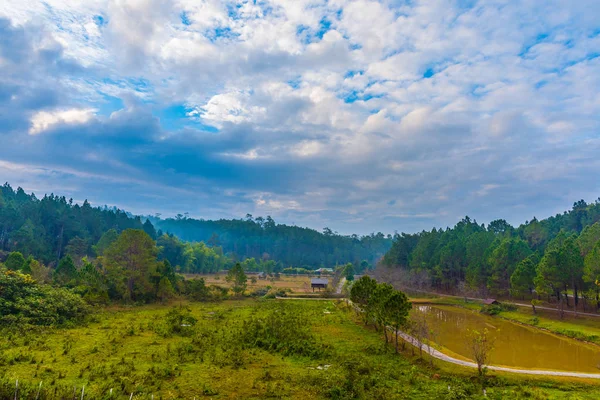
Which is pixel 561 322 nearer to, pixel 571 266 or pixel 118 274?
pixel 571 266

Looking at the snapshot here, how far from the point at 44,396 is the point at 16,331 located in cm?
1332

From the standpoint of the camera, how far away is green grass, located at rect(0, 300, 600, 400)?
14453 millimetres

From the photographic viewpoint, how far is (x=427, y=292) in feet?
207

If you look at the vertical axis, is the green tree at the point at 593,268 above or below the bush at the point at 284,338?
above

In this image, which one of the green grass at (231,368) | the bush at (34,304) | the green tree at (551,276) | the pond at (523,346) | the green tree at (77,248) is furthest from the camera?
the green tree at (77,248)

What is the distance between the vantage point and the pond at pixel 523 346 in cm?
2220

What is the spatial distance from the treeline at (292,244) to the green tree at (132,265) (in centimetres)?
8861

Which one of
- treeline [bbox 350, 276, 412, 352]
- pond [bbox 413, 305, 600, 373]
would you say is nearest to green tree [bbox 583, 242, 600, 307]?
pond [bbox 413, 305, 600, 373]

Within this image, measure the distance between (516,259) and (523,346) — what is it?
2688 centimetres

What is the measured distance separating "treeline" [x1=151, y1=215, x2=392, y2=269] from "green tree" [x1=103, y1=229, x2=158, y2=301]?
291 feet

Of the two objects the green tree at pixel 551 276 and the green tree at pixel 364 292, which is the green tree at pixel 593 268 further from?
the green tree at pixel 364 292

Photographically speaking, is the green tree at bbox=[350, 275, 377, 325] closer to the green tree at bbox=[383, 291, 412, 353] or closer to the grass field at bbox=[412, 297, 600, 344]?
the green tree at bbox=[383, 291, 412, 353]

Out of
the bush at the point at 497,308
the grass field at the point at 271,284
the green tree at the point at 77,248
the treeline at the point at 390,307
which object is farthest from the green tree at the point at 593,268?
the green tree at the point at 77,248

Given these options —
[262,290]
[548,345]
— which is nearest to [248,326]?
[548,345]
